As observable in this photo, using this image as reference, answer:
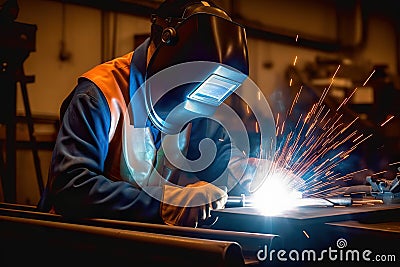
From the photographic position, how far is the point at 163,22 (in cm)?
140

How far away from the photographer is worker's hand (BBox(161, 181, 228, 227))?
1213mm

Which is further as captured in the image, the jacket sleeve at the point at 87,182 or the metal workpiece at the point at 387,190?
the metal workpiece at the point at 387,190

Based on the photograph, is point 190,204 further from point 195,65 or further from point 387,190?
point 387,190

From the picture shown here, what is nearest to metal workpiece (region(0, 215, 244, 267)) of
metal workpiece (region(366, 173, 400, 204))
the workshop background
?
metal workpiece (region(366, 173, 400, 204))

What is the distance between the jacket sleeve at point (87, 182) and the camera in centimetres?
126

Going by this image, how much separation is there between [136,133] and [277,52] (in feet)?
15.9

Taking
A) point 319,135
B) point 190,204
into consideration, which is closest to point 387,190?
point 190,204

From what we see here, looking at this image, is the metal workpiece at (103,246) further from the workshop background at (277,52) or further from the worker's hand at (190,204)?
the workshop background at (277,52)

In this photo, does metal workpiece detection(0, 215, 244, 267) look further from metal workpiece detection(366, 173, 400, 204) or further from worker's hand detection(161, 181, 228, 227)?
metal workpiece detection(366, 173, 400, 204)

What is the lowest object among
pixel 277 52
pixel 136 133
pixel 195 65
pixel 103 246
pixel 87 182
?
pixel 103 246

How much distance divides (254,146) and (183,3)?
2759 millimetres

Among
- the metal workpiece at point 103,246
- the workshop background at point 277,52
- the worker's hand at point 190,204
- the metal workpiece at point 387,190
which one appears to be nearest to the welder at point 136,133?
the worker's hand at point 190,204

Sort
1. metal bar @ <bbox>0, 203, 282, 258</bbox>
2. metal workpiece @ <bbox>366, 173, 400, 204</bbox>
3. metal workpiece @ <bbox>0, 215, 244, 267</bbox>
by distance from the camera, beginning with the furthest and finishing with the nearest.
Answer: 1. metal workpiece @ <bbox>366, 173, 400, 204</bbox>
2. metal bar @ <bbox>0, 203, 282, 258</bbox>
3. metal workpiece @ <bbox>0, 215, 244, 267</bbox>

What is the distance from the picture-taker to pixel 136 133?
1508 millimetres
